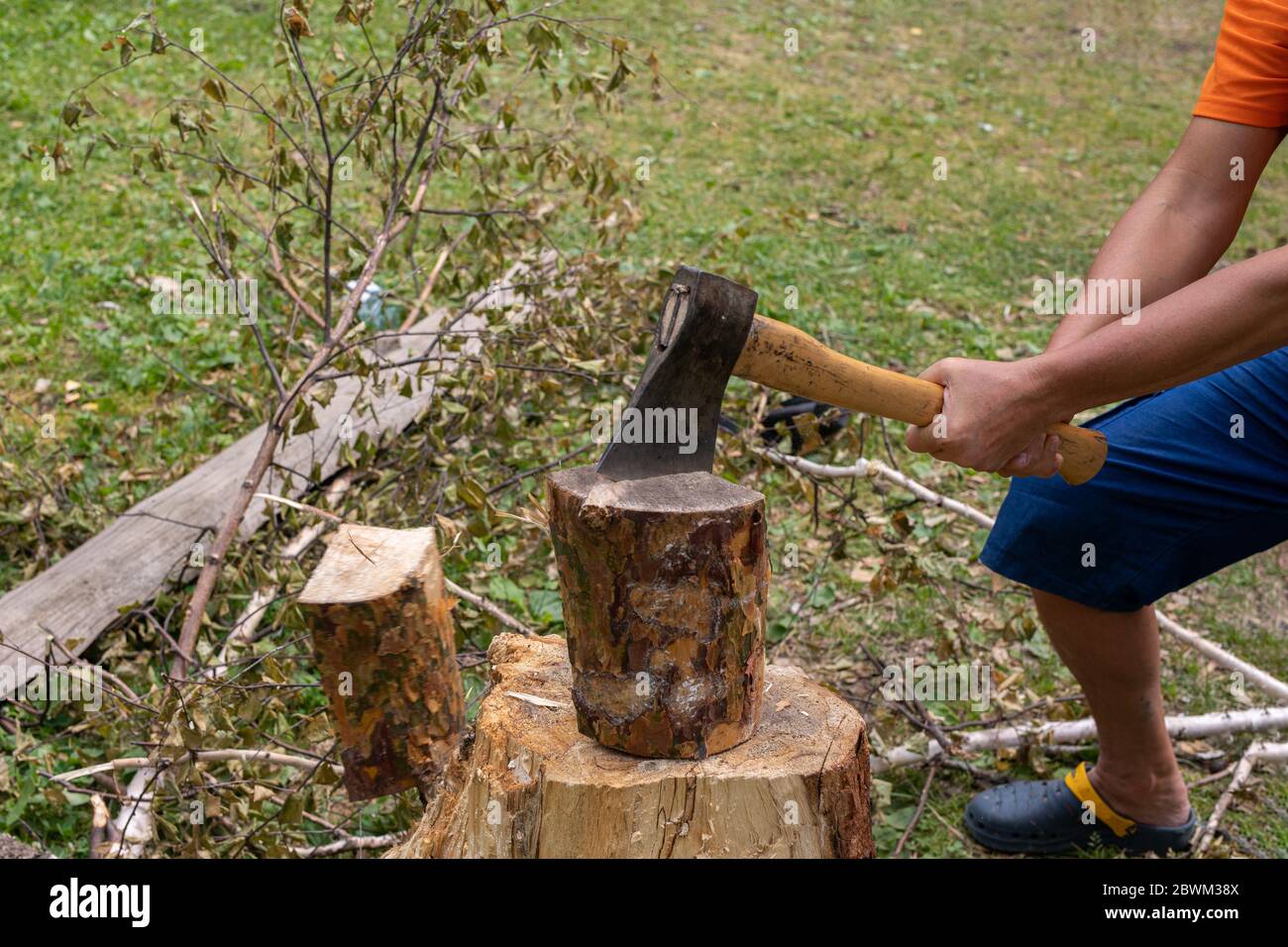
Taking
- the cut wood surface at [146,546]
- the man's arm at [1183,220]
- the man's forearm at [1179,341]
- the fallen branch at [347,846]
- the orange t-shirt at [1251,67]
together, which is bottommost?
the fallen branch at [347,846]

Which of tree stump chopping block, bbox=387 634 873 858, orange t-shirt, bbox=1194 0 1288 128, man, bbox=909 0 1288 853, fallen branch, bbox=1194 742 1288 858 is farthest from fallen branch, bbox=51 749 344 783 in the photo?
orange t-shirt, bbox=1194 0 1288 128

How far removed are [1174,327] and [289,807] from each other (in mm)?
2128

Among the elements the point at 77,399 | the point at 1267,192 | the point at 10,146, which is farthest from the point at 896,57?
the point at 77,399

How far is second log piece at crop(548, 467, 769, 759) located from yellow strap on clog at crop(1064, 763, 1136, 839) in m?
1.37

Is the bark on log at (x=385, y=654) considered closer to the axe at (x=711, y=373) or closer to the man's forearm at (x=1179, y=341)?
the axe at (x=711, y=373)

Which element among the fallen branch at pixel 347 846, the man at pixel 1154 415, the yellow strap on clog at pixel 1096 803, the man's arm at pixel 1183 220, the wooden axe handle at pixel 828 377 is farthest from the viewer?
the yellow strap on clog at pixel 1096 803

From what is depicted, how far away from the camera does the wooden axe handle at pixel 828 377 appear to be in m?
2.06

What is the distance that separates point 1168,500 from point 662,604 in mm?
1177

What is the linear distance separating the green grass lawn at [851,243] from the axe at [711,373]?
1.33m

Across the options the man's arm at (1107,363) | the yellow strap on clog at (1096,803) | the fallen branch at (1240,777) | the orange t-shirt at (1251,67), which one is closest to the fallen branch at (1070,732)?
the fallen branch at (1240,777)

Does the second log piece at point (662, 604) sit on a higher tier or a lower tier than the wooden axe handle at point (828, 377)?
lower

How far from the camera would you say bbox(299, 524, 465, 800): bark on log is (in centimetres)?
224
